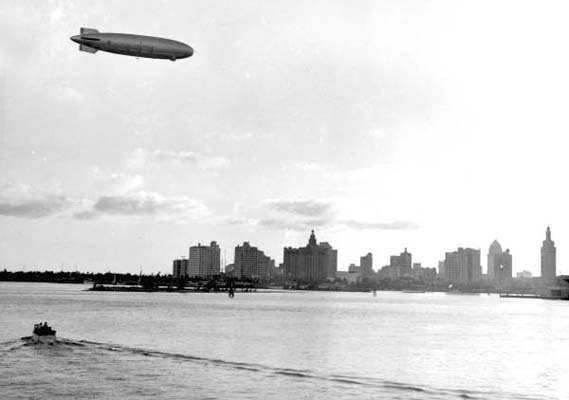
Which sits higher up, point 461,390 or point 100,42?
point 100,42

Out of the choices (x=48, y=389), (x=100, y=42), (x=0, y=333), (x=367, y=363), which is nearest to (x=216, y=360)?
(x=367, y=363)

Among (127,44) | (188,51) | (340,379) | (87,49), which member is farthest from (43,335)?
(188,51)

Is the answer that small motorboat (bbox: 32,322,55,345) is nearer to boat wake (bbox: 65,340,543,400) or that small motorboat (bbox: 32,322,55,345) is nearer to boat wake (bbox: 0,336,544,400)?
boat wake (bbox: 0,336,544,400)

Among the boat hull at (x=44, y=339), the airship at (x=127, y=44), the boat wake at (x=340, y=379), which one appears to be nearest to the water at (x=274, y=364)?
the boat wake at (x=340, y=379)

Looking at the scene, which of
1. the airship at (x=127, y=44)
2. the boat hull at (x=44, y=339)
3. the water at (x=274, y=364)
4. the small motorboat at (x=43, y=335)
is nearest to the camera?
the water at (x=274, y=364)

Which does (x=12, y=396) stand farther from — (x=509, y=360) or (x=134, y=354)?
(x=509, y=360)

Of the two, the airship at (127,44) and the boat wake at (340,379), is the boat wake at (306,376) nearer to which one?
the boat wake at (340,379)

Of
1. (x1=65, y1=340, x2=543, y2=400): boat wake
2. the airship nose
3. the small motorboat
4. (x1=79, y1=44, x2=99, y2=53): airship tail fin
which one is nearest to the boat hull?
the small motorboat

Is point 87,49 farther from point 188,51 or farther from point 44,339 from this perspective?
point 44,339
